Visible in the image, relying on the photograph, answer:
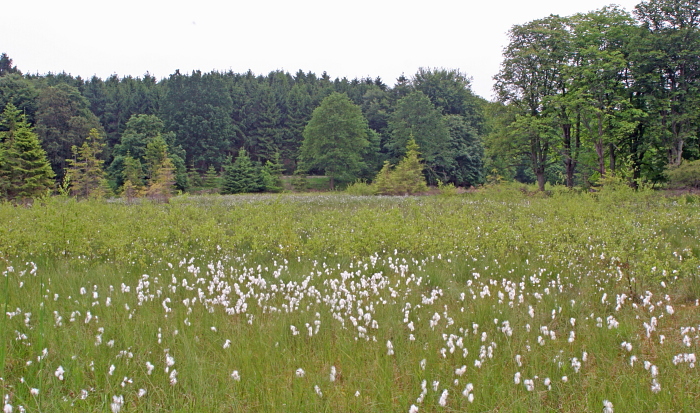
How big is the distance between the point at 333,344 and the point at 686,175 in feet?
90.3

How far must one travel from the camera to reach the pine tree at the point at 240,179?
55.7 meters

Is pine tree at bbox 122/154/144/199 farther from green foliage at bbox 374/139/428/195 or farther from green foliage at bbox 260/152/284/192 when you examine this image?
green foliage at bbox 374/139/428/195

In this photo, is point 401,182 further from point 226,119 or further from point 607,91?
point 226,119

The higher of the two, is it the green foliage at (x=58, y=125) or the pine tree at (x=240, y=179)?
the green foliage at (x=58, y=125)

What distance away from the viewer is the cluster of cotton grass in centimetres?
322

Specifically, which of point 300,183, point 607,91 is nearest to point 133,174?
point 300,183

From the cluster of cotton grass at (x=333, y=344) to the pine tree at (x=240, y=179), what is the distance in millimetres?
50886

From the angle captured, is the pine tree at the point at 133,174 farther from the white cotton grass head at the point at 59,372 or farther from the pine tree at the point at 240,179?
the white cotton grass head at the point at 59,372

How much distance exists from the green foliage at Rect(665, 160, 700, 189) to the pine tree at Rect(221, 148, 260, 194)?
45.0 metres

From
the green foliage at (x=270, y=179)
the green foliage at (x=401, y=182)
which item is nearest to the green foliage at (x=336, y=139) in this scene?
the green foliage at (x=270, y=179)

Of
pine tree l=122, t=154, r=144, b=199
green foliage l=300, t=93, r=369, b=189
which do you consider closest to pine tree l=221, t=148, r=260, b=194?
green foliage l=300, t=93, r=369, b=189

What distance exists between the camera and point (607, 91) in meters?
29.7

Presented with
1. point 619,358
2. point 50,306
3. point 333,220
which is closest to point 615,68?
point 333,220

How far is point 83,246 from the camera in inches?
310
